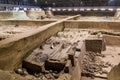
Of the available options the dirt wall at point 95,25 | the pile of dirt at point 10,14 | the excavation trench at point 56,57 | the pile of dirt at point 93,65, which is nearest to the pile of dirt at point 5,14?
the pile of dirt at point 10,14

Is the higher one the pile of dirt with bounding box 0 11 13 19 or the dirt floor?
the pile of dirt with bounding box 0 11 13 19

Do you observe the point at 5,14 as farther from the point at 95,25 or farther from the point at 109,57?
the point at 109,57

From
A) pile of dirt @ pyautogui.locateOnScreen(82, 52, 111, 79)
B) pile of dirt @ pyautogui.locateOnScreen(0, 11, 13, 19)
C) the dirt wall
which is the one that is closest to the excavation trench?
pile of dirt @ pyautogui.locateOnScreen(82, 52, 111, 79)

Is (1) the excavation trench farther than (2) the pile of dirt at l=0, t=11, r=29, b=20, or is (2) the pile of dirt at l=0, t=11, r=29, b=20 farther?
(2) the pile of dirt at l=0, t=11, r=29, b=20

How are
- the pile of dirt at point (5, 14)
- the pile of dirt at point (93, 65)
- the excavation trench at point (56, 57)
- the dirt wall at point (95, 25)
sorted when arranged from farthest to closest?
the pile of dirt at point (5, 14) → the dirt wall at point (95, 25) → the pile of dirt at point (93, 65) → the excavation trench at point (56, 57)

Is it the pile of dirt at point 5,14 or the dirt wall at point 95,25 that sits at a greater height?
the pile of dirt at point 5,14

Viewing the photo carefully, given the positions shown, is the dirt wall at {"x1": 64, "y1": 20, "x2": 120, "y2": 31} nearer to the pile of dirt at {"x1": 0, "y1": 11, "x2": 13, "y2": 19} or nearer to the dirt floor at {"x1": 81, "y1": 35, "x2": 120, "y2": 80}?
the dirt floor at {"x1": 81, "y1": 35, "x2": 120, "y2": 80}

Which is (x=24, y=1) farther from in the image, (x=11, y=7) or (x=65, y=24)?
(x=65, y=24)

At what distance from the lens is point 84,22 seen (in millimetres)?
7023

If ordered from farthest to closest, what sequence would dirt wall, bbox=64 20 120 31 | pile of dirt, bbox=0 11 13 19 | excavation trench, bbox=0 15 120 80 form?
pile of dirt, bbox=0 11 13 19
dirt wall, bbox=64 20 120 31
excavation trench, bbox=0 15 120 80

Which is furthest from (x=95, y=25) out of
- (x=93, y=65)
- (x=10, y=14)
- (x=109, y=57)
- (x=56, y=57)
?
(x=10, y=14)

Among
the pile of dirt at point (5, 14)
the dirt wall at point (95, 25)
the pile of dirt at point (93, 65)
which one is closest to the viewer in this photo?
the pile of dirt at point (93, 65)

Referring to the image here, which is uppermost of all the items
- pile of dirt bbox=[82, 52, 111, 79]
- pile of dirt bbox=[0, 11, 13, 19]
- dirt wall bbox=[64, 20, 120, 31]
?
pile of dirt bbox=[0, 11, 13, 19]

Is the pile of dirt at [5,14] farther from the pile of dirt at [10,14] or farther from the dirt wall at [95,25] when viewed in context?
the dirt wall at [95,25]
